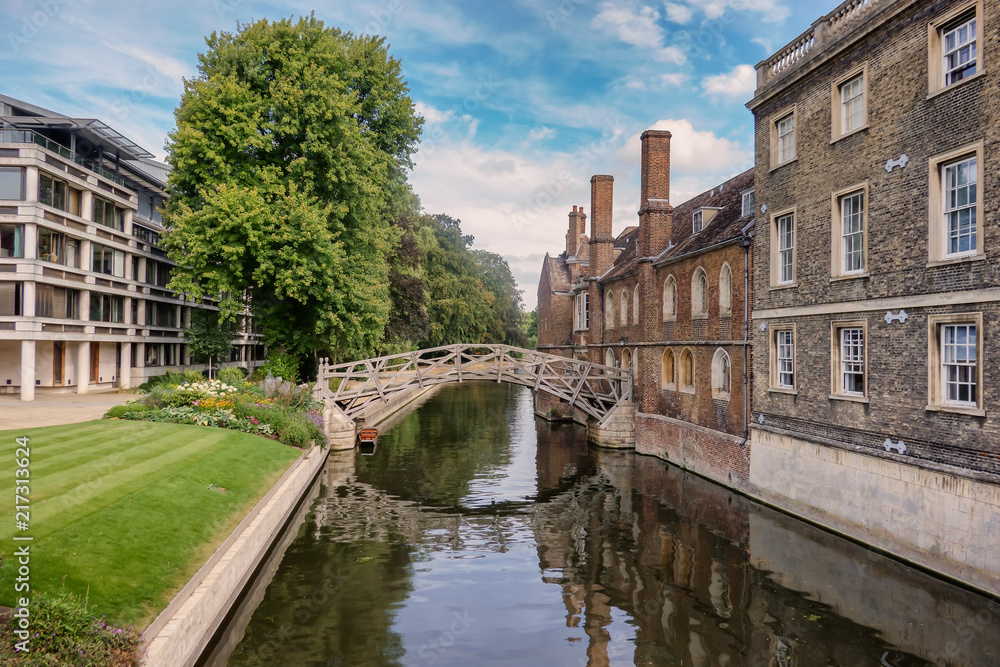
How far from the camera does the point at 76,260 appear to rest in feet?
105

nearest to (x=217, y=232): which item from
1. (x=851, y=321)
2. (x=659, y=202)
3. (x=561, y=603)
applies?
(x=659, y=202)

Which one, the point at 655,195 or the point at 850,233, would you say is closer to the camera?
the point at 850,233

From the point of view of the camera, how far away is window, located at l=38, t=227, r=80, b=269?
29594 mm

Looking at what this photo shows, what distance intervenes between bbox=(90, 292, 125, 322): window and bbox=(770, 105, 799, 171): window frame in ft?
110

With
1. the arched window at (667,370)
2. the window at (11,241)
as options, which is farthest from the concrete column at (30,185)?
the arched window at (667,370)

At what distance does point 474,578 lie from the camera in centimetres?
1287

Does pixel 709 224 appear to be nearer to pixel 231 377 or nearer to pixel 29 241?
pixel 231 377

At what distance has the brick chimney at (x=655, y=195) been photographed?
26.3 meters

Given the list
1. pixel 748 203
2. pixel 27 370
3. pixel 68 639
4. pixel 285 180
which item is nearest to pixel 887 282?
pixel 748 203

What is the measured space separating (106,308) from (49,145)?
351 inches

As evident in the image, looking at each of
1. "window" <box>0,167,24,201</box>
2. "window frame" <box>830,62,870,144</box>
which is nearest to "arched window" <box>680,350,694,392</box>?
"window frame" <box>830,62,870,144</box>

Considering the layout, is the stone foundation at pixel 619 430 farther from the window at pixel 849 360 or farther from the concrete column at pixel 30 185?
the concrete column at pixel 30 185

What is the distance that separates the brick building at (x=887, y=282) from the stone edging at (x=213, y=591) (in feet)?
42.9

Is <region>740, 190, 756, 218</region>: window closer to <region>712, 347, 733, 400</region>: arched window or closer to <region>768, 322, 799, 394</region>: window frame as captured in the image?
<region>712, 347, 733, 400</region>: arched window
